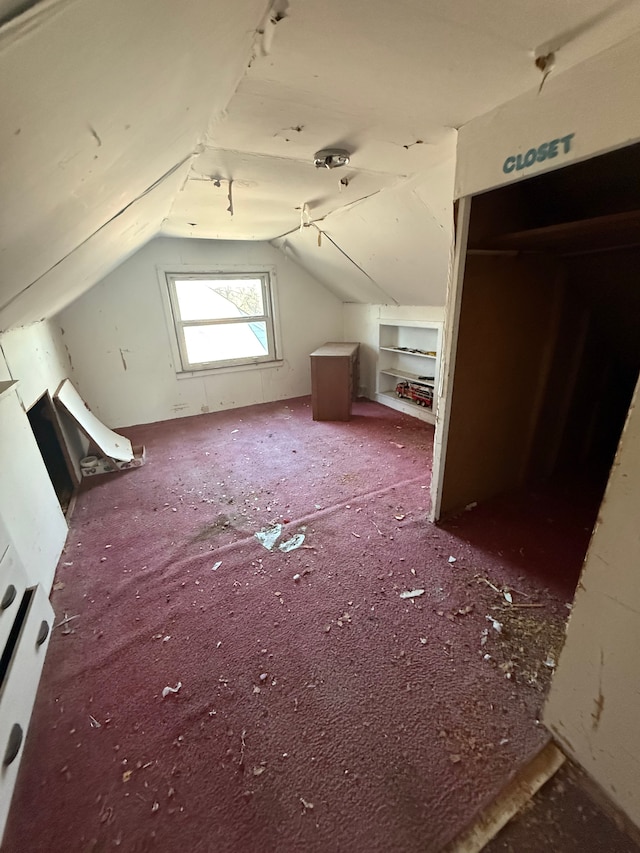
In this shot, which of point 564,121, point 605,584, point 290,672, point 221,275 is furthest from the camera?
point 221,275

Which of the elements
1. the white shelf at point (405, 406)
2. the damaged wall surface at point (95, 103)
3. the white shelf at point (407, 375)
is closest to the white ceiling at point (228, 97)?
the damaged wall surface at point (95, 103)

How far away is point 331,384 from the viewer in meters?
3.77

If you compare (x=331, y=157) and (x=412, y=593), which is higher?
(x=331, y=157)

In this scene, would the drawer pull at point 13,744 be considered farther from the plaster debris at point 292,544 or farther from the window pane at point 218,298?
the window pane at point 218,298

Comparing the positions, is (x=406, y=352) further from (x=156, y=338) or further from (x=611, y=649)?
(x=611, y=649)

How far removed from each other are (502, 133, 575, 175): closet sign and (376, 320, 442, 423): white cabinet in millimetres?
2150

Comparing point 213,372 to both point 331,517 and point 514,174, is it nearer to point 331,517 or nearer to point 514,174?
point 331,517

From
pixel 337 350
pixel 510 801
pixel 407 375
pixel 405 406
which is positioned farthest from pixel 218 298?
pixel 510 801

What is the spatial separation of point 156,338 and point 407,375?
2822 millimetres

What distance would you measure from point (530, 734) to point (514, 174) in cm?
197

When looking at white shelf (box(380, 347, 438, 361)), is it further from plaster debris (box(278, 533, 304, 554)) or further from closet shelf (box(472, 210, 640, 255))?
plaster debris (box(278, 533, 304, 554))

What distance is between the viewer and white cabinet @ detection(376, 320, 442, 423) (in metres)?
3.76

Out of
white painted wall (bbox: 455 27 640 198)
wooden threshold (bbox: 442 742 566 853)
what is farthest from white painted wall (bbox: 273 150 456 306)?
Result: wooden threshold (bbox: 442 742 566 853)

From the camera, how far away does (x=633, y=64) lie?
3.15 feet
